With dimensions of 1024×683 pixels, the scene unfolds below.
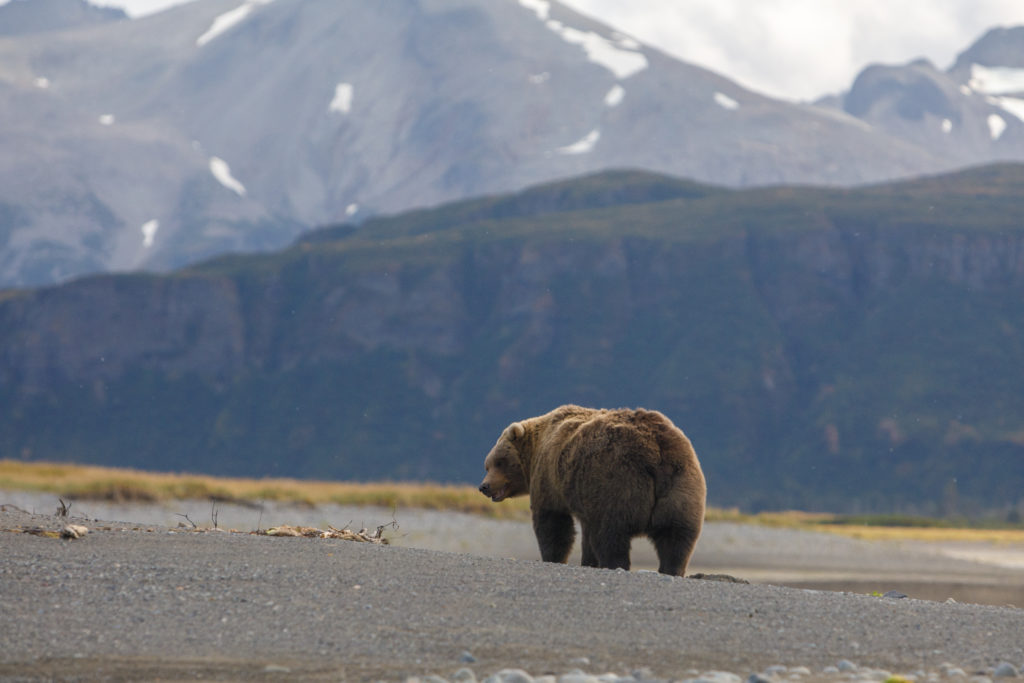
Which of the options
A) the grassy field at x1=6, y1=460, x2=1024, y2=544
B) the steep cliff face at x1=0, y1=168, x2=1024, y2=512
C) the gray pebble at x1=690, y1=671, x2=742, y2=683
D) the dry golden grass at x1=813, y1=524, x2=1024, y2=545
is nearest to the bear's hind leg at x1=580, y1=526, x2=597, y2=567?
the gray pebble at x1=690, y1=671, x2=742, y2=683

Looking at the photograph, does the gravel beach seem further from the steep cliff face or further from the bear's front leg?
the steep cliff face

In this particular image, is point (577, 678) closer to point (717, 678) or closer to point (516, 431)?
point (717, 678)

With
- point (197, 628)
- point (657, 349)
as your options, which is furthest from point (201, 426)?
point (197, 628)

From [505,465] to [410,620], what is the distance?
210 inches

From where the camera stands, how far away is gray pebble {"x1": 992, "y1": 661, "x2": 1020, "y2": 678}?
9.28 meters

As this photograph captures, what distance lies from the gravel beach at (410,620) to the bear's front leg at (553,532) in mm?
1216

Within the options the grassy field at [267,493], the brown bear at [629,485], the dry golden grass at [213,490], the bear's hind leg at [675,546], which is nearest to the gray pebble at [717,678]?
the brown bear at [629,485]

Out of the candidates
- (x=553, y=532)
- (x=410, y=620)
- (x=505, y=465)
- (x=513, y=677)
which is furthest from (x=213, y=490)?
(x=513, y=677)

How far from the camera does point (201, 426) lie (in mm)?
139875

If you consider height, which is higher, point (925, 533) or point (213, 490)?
point (213, 490)

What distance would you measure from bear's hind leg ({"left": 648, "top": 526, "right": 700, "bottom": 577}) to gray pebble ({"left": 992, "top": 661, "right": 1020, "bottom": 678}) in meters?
3.91

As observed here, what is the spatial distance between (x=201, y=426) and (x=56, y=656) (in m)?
134

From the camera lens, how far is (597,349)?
138 meters

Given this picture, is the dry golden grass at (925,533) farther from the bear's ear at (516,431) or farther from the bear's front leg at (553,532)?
the bear's front leg at (553,532)
